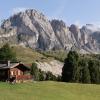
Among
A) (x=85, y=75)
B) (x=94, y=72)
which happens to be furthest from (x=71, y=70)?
(x=94, y=72)

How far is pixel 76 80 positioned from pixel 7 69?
1108 inches

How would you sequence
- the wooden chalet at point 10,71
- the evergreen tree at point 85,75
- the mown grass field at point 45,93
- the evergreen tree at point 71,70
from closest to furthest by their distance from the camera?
the mown grass field at point 45,93 → the wooden chalet at point 10,71 → the evergreen tree at point 71,70 → the evergreen tree at point 85,75

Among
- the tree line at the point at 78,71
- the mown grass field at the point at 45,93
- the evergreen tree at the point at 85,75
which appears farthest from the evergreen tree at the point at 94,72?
the mown grass field at the point at 45,93

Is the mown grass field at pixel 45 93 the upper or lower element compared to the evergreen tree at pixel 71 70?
lower

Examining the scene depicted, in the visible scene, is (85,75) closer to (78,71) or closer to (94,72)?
(78,71)

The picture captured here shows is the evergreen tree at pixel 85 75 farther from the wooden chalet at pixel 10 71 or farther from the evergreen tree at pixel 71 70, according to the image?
the wooden chalet at pixel 10 71

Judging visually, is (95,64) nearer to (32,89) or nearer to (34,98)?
(32,89)

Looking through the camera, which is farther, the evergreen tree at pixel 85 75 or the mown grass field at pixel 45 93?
the evergreen tree at pixel 85 75

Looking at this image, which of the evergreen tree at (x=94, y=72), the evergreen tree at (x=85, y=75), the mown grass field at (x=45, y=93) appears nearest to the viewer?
the mown grass field at (x=45, y=93)

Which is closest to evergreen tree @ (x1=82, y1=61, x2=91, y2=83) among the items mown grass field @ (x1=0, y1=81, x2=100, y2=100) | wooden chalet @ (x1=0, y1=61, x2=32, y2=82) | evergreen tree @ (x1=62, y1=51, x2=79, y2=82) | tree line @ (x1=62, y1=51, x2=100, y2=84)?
tree line @ (x1=62, y1=51, x2=100, y2=84)

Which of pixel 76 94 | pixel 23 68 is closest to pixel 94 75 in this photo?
pixel 23 68

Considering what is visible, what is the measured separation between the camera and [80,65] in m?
130

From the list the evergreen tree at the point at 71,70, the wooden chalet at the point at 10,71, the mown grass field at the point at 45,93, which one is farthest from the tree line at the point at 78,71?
the mown grass field at the point at 45,93

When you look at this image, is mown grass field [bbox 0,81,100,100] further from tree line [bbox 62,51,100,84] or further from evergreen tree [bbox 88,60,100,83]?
evergreen tree [bbox 88,60,100,83]
